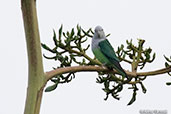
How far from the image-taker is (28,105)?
33.0 inches

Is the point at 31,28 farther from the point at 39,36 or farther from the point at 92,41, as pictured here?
the point at 92,41

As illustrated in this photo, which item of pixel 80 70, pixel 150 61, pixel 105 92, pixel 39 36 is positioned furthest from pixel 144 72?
pixel 39 36

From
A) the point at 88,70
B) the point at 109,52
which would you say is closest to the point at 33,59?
the point at 88,70

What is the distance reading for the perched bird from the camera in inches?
40.8

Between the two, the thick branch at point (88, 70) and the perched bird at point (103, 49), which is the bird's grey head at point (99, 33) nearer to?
the perched bird at point (103, 49)

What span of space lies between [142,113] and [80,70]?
0.87 feet

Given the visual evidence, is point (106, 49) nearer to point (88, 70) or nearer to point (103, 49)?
point (103, 49)

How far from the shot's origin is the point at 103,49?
1056mm

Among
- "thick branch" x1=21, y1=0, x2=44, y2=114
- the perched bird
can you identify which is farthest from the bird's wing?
"thick branch" x1=21, y1=0, x2=44, y2=114

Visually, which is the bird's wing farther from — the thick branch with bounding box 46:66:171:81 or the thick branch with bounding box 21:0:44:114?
the thick branch with bounding box 21:0:44:114

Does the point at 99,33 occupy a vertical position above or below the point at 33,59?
above

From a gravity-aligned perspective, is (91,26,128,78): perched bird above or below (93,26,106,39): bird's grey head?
below

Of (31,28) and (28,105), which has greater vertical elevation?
(31,28)

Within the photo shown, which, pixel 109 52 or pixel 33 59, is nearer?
pixel 33 59
